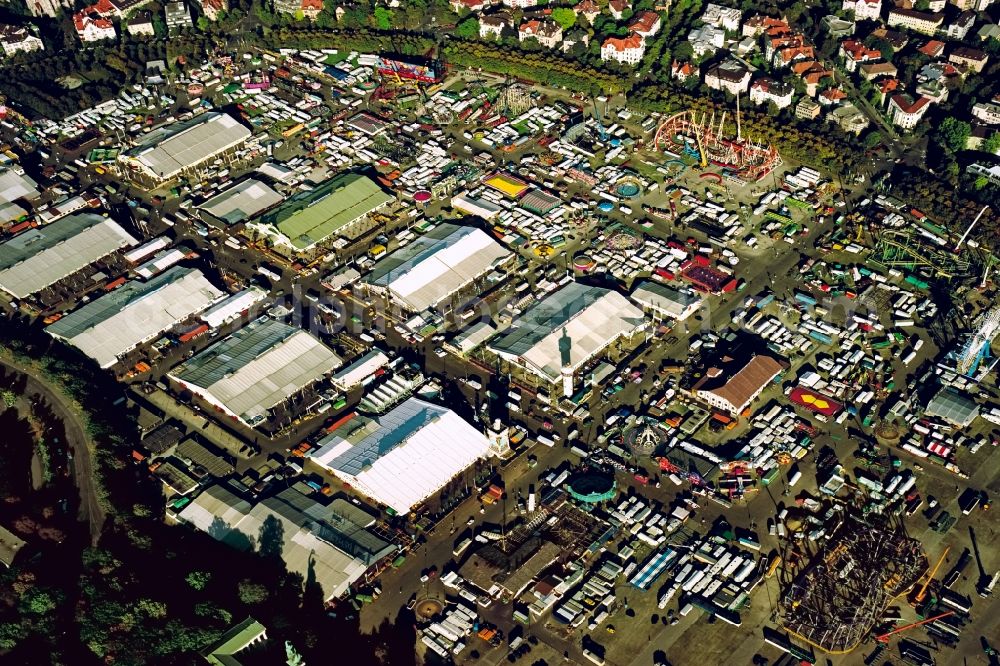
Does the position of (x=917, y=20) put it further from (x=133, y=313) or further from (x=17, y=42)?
(x=17, y=42)

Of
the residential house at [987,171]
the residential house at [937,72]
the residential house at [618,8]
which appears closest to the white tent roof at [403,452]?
the residential house at [987,171]

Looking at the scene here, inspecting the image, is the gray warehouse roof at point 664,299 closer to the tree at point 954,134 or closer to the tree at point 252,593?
the tree at point 954,134

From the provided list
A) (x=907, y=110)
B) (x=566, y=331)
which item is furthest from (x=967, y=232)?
(x=566, y=331)

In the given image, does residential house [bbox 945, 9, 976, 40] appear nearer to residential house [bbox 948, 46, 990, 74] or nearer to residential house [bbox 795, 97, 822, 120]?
residential house [bbox 948, 46, 990, 74]

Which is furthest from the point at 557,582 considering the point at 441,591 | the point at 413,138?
the point at 413,138

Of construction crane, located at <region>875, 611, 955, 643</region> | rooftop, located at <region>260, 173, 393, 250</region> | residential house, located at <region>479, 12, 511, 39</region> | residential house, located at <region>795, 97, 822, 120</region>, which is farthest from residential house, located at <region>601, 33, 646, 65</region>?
construction crane, located at <region>875, 611, 955, 643</region>

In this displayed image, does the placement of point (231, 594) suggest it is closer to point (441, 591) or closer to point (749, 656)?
point (441, 591)
